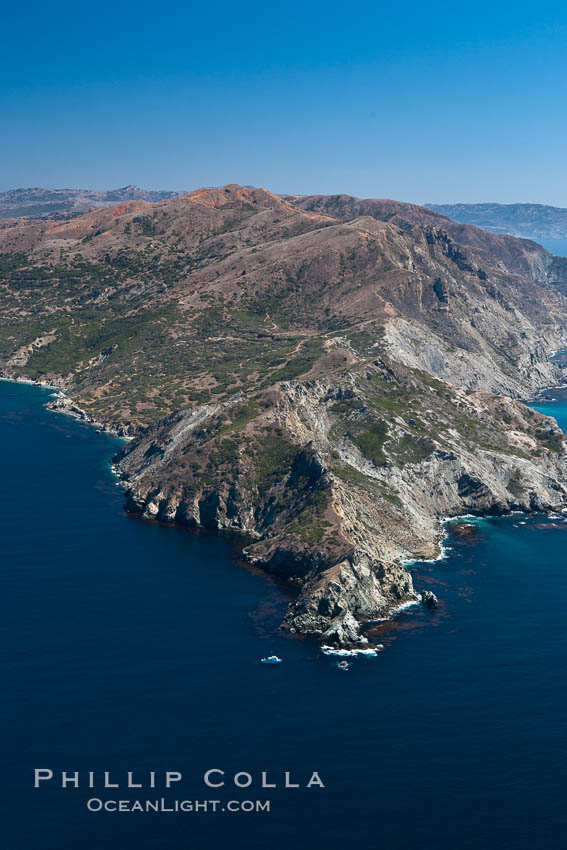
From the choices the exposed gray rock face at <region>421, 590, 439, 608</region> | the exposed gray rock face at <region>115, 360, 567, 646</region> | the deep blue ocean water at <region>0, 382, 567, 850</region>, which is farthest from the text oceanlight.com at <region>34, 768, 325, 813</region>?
the exposed gray rock face at <region>421, 590, 439, 608</region>

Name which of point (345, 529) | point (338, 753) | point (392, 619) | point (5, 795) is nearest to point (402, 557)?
point (345, 529)

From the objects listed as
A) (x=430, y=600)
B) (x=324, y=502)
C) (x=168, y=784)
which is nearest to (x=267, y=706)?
(x=168, y=784)

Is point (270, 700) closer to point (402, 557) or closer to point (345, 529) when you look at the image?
point (345, 529)

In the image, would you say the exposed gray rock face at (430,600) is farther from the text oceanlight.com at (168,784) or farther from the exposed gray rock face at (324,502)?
the text oceanlight.com at (168,784)

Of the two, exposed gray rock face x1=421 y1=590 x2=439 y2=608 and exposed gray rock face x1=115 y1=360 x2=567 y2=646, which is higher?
exposed gray rock face x1=115 y1=360 x2=567 y2=646

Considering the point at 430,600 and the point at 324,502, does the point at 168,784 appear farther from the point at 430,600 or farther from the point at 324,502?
the point at 324,502

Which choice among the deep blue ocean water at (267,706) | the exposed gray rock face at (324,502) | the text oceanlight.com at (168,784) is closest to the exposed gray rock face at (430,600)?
the exposed gray rock face at (324,502)

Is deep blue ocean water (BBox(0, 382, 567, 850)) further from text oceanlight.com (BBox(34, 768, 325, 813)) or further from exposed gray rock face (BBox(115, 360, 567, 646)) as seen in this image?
exposed gray rock face (BBox(115, 360, 567, 646))

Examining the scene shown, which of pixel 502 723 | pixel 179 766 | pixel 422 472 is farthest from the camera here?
pixel 422 472
